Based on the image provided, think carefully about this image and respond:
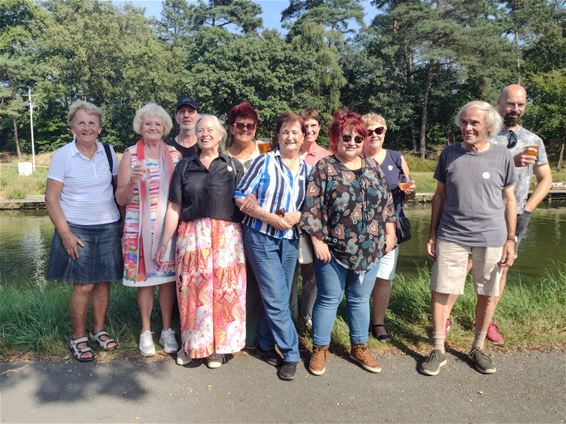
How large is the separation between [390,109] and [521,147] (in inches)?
1257

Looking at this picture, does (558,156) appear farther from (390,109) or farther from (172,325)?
(172,325)

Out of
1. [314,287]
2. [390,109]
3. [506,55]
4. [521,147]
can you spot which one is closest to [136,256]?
[314,287]

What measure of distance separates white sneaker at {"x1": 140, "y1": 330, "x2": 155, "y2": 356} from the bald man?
88.9 inches

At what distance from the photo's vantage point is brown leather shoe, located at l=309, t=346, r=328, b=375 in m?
2.97

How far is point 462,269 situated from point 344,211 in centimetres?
98

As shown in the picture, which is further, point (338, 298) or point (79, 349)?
point (79, 349)

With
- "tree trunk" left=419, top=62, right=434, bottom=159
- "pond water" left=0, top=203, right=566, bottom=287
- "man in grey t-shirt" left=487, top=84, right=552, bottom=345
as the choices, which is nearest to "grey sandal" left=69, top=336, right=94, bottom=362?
"man in grey t-shirt" left=487, top=84, right=552, bottom=345

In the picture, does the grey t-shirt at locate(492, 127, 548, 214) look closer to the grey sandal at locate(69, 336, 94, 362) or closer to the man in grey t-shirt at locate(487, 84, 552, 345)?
the man in grey t-shirt at locate(487, 84, 552, 345)

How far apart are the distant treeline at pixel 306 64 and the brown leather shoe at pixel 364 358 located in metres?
27.9

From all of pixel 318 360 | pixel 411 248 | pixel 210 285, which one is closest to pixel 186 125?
pixel 210 285

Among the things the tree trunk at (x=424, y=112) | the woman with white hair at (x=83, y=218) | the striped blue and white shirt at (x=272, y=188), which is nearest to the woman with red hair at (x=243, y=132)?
the striped blue and white shirt at (x=272, y=188)

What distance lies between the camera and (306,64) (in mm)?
33375

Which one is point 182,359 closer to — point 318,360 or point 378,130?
point 318,360

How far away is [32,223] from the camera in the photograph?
54.7 ft
